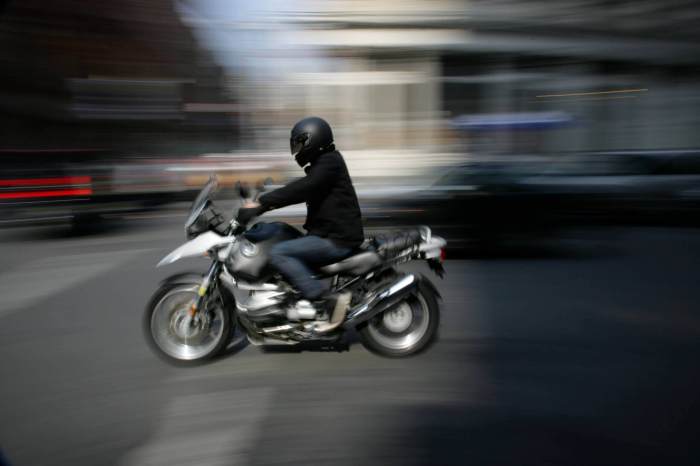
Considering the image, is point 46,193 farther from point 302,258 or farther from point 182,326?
point 302,258

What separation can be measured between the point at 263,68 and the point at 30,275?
13422 mm

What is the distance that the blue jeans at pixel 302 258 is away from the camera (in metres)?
4.56

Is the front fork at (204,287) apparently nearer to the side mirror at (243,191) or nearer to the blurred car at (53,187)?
the side mirror at (243,191)

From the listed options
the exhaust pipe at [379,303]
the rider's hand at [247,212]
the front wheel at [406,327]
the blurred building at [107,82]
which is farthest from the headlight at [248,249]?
the blurred building at [107,82]

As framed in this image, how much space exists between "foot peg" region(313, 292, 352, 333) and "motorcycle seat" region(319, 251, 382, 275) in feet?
0.58

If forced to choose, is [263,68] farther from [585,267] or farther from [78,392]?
[78,392]

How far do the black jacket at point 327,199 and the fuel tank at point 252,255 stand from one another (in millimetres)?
291

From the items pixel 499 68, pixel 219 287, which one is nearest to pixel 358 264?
pixel 219 287

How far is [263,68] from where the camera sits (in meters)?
20.2

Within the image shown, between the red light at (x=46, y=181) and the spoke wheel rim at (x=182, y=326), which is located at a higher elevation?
the red light at (x=46, y=181)

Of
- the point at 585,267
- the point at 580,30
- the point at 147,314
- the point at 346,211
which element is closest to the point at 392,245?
the point at 346,211

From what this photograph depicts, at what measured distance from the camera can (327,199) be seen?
4.62 meters

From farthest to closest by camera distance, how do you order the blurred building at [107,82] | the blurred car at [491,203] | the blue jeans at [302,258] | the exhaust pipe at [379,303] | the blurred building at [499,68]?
the blurred building at [499,68]
the blurred building at [107,82]
the blurred car at [491,203]
the exhaust pipe at [379,303]
the blue jeans at [302,258]

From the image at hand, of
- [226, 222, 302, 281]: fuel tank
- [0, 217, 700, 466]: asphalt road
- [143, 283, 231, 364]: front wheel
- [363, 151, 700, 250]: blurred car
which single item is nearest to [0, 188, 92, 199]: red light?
[0, 217, 700, 466]: asphalt road
